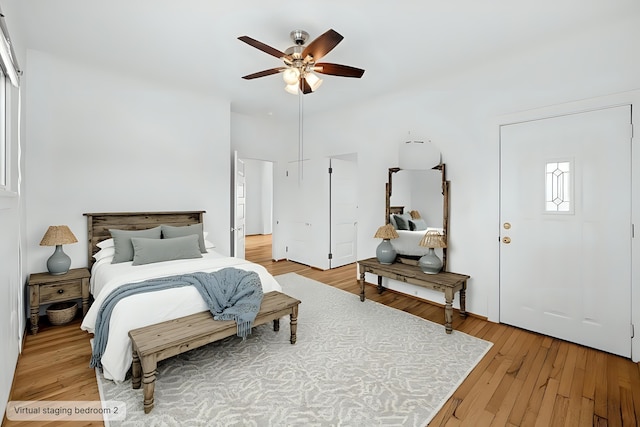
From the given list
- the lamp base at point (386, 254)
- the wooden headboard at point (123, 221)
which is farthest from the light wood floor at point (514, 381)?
the lamp base at point (386, 254)

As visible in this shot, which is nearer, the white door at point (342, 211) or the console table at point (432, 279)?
the console table at point (432, 279)

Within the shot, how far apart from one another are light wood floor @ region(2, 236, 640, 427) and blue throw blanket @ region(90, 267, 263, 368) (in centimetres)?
31

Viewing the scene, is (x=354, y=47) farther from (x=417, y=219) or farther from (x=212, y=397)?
(x=212, y=397)

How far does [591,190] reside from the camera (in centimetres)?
263

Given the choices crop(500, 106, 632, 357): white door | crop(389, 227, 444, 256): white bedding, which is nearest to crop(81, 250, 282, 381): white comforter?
crop(389, 227, 444, 256): white bedding

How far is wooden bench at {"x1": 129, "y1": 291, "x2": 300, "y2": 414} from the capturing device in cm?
184

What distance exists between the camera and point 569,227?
9.02 feet

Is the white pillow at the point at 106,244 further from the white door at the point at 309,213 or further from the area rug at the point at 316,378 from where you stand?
the white door at the point at 309,213

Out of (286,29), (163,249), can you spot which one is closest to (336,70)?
(286,29)

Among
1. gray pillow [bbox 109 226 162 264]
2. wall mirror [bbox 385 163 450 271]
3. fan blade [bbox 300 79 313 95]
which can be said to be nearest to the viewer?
fan blade [bbox 300 79 313 95]

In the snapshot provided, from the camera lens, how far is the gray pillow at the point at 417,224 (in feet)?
12.4

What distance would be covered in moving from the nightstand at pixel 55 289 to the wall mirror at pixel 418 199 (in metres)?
3.61

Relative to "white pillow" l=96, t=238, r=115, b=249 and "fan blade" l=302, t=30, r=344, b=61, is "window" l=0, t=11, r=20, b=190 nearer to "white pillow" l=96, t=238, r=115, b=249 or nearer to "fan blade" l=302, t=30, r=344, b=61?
"white pillow" l=96, t=238, r=115, b=249

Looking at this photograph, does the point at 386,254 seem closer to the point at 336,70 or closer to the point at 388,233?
the point at 388,233
